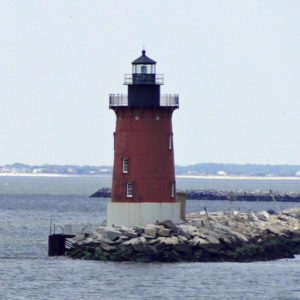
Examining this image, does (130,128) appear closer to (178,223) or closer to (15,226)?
(178,223)

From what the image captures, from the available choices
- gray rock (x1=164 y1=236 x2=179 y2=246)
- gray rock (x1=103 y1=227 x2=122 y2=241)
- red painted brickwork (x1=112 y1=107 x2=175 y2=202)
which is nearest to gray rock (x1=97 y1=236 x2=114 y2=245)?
gray rock (x1=103 y1=227 x2=122 y2=241)

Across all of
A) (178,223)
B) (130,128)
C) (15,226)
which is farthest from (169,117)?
(15,226)

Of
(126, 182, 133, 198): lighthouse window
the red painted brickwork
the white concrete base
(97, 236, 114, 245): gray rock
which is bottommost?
(97, 236, 114, 245): gray rock

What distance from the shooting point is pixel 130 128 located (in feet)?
156

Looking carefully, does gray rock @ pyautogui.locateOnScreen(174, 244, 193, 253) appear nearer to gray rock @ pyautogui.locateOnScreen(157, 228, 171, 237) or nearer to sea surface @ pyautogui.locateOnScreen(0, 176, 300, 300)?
gray rock @ pyautogui.locateOnScreen(157, 228, 171, 237)

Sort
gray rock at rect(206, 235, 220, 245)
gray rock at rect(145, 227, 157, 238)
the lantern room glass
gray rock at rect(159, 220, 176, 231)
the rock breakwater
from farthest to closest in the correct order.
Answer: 1. the lantern room glass
2. gray rock at rect(159, 220, 176, 231)
3. gray rock at rect(206, 235, 220, 245)
4. gray rock at rect(145, 227, 157, 238)
5. the rock breakwater

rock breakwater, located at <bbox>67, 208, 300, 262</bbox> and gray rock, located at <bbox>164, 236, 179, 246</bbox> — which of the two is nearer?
rock breakwater, located at <bbox>67, 208, 300, 262</bbox>

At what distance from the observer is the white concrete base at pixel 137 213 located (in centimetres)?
4728

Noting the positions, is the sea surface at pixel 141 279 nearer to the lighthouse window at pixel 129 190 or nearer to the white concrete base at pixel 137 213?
the white concrete base at pixel 137 213

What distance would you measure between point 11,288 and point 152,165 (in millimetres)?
10196

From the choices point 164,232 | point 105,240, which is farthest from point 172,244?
point 105,240

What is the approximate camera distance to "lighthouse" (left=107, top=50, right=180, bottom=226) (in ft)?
156

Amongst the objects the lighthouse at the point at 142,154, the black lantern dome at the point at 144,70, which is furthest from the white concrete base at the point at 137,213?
the black lantern dome at the point at 144,70

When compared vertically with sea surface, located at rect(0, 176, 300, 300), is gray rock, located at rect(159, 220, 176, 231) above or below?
above
